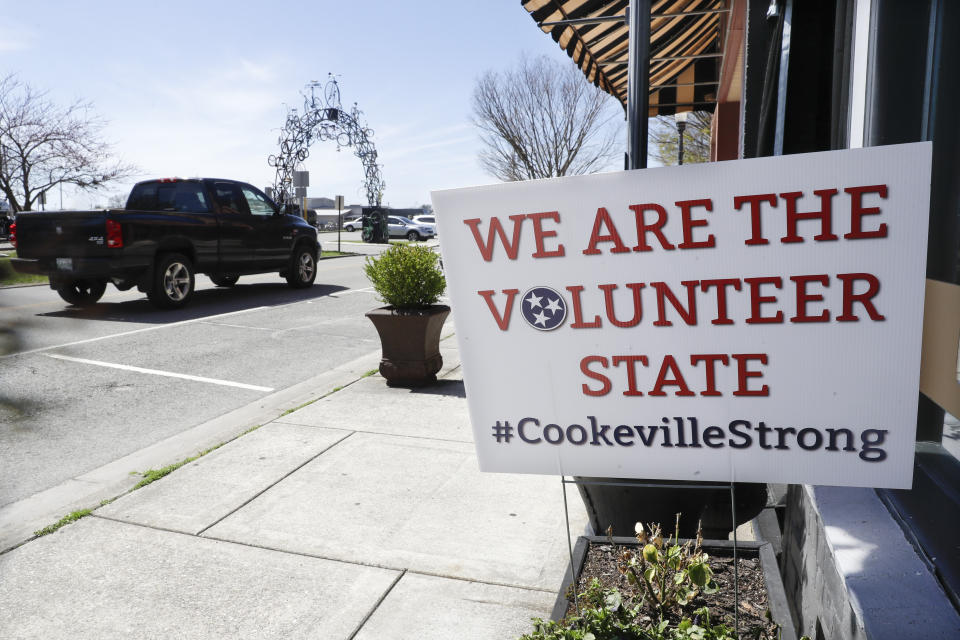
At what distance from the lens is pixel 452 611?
8.80 feet

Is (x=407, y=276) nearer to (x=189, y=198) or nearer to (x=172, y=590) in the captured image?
(x=172, y=590)

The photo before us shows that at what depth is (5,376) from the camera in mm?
783

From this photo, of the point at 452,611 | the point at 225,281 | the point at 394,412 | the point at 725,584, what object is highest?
the point at 225,281

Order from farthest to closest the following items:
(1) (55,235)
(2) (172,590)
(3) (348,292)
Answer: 1. (3) (348,292)
2. (2) (172,590)
3. (1) (55,235)

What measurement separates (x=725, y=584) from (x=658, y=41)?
21.0 feet

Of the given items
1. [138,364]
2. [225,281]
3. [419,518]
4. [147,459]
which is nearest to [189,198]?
[225,281]

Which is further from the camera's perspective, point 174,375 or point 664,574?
point 174,375

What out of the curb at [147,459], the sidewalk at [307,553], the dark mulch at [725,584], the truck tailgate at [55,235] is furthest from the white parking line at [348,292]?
the truck tailgate at [55,235]

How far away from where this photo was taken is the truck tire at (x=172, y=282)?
1038 centimetres

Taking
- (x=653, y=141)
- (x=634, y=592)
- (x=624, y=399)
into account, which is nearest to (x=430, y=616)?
(x=634, y=592)

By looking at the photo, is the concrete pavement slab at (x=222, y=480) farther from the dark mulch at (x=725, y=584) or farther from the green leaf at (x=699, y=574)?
the green leaf at (x=699, y=574)

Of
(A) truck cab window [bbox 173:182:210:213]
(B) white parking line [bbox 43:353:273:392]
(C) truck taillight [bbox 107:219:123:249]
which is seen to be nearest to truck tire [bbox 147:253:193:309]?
(A) truck cab window [bbox 173:182:210:213]

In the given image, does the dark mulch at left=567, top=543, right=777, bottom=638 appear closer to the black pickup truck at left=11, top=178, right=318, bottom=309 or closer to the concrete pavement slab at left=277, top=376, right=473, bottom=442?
the concrete pavement slab at left=277, top=376, right=473, bottom=442

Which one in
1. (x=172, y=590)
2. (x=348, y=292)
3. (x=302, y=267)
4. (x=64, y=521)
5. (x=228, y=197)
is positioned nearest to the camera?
(x=172, y=590)
